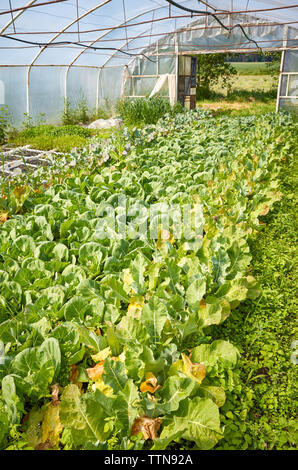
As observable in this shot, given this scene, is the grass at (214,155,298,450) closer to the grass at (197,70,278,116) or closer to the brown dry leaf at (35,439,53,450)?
the brown dry leaf at (35,439,53,450)

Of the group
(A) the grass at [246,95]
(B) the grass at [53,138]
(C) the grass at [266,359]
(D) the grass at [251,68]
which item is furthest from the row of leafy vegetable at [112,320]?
(D) the grass at [251,68]

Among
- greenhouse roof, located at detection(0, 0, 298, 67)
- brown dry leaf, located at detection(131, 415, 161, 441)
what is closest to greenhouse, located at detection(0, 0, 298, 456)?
brown dry leaf, located at detection(131, 415, 161, 441)

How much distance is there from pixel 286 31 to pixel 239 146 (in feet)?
28.4

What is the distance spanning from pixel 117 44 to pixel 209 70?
1234cm

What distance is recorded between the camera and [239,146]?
6.65 meters

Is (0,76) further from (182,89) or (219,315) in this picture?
(219,315)

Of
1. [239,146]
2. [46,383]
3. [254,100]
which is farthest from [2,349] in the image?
[254,100]

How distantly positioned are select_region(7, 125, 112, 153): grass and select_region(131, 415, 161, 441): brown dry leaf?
24.9 ft

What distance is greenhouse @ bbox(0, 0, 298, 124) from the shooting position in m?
9.41

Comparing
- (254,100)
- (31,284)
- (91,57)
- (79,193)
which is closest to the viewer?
(31,284)

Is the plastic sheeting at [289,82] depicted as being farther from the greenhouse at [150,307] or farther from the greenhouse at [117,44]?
the greenhouse at [150,307]

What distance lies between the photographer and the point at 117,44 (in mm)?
13492

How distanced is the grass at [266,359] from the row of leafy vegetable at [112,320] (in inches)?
7.1

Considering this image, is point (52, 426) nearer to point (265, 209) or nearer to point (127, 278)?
point (127, 278)
